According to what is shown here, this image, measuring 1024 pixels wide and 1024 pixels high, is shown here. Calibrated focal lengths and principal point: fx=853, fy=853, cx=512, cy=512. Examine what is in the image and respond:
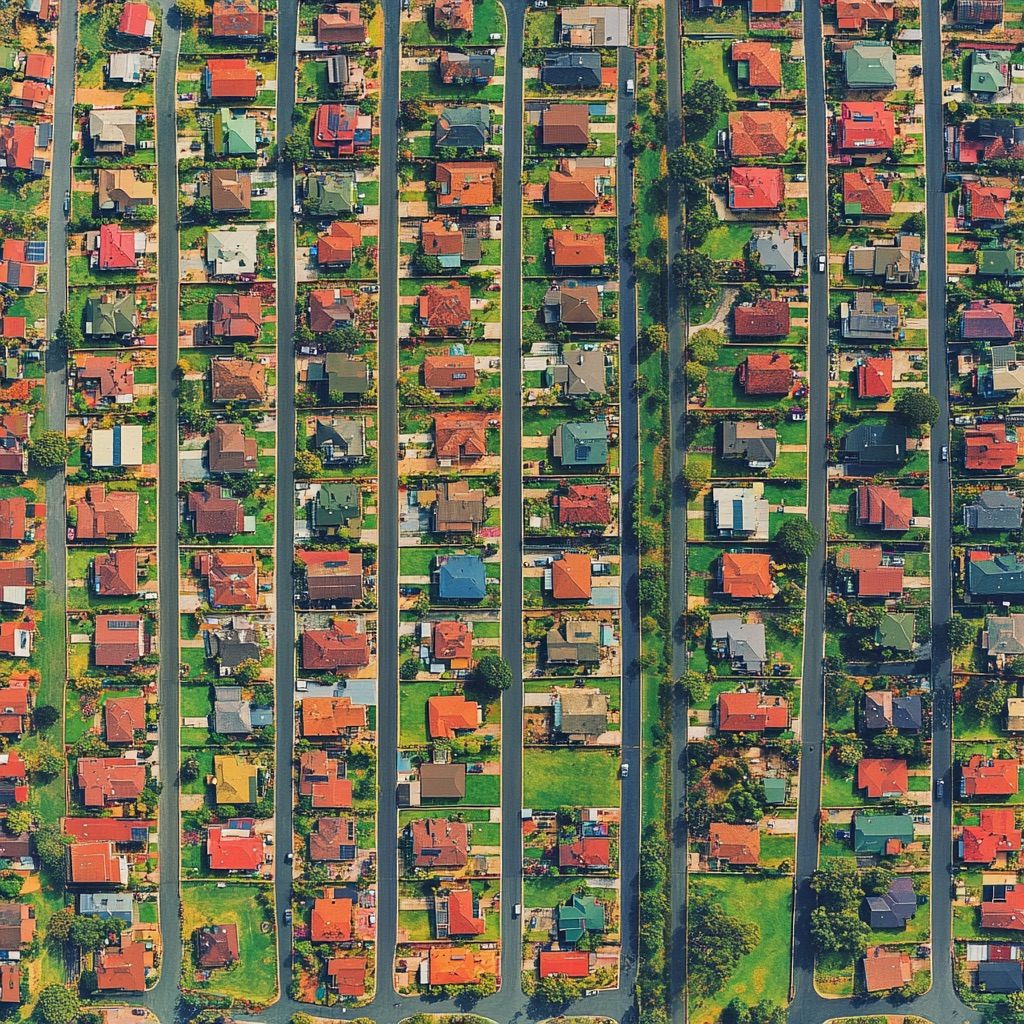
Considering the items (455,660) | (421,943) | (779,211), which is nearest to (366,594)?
(455,660)

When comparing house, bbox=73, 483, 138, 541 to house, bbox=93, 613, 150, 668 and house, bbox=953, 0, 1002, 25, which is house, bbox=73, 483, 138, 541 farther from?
house, bbox=953, 0, 1002, 25

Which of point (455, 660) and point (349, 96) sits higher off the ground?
point (349, 96)

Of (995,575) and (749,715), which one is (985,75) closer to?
(995,575)

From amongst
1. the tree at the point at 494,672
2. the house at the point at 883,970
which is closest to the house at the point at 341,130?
the tree at the point at 494,672

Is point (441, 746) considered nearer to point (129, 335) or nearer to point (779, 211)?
point (129, 335)

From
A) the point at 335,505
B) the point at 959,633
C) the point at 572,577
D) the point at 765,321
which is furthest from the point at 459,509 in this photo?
the point at 959,633

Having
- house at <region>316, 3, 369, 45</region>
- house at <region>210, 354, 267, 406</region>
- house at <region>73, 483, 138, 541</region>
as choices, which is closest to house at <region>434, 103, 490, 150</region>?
house at <region>316, 3, 369, 45</region>
